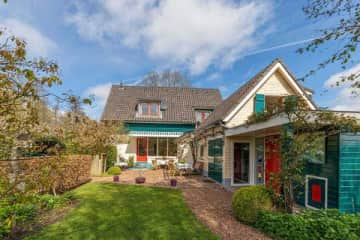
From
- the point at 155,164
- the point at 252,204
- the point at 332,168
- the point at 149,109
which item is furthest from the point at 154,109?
the point at 332,168

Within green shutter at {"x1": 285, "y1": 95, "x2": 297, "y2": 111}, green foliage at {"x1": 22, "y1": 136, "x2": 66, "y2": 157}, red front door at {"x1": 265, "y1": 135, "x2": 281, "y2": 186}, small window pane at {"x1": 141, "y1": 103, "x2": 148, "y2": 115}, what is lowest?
red front door at {"x1": 265, "y1": 135, "x2": 281, "y2": 186}

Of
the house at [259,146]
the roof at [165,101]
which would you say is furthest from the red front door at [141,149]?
the house at [259,146]

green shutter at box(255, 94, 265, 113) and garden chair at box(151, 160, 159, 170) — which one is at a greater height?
green shutter at box(255, 94, 265, 113)

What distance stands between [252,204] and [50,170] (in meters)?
5.78

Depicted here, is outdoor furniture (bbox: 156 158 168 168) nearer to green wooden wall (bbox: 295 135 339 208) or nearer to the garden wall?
the garden wall

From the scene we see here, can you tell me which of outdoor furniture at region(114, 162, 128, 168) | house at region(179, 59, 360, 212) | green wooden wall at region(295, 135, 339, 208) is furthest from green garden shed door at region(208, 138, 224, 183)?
outdoor furniture at region(114, 162, 128, 168)

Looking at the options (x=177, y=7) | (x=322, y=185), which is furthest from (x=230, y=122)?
(x=177, y=7)

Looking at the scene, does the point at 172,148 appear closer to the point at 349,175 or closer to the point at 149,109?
the point at 149,109

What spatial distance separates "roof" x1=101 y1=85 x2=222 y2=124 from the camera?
25688mm

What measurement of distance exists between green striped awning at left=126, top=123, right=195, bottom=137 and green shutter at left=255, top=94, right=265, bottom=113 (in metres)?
13.2

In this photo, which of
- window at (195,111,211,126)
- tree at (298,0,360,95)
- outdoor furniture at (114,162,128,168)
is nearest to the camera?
tree at (298,0,360,95)

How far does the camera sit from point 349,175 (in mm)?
7102

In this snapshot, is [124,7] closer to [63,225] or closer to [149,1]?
[149,1]

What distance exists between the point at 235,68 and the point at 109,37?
1846 centimetres
